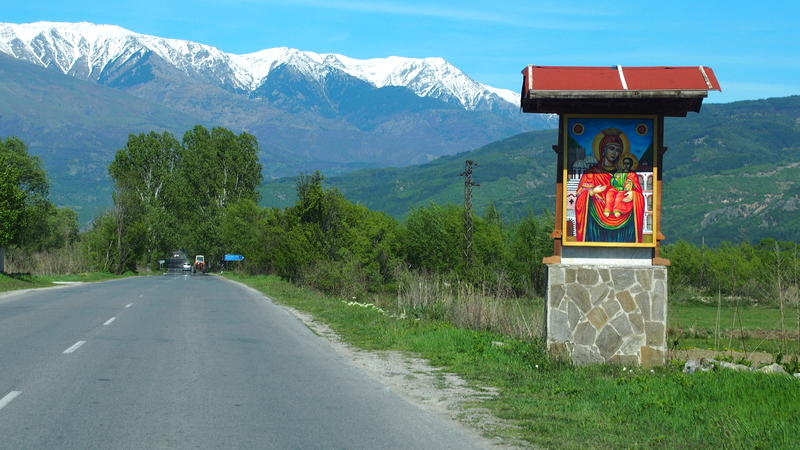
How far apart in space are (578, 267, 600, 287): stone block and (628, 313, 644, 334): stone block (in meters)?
0.76

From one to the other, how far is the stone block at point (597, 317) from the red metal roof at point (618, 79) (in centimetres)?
327

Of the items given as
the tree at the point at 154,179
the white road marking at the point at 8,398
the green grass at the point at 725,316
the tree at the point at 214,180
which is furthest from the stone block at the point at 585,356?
the tree at the point at 154,179

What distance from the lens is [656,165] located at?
43.1ft

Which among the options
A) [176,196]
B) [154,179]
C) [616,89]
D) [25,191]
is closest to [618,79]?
[616,89]

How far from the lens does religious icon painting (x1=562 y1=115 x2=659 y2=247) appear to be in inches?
517

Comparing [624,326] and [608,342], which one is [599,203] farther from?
[608,342]

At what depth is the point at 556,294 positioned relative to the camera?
515 inches

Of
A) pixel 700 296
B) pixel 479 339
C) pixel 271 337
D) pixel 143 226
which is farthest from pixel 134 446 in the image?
pixel 143 226

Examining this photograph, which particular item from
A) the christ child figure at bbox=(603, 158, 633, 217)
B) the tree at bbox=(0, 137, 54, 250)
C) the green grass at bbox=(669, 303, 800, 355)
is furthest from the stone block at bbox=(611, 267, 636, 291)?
the tree at bbox=(0, 137, 54, 250)

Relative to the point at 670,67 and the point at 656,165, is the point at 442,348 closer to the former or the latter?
the point at 656,165

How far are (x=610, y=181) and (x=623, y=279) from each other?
1.50 metres

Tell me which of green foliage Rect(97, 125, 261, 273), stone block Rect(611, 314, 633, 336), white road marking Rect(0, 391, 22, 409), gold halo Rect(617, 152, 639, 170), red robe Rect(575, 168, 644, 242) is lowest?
white road marking Rect(0, 391, 22, 409)

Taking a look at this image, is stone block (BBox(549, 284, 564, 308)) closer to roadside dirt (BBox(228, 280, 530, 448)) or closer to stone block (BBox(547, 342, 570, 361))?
stone block (BBox(547, 342, 570, 361))

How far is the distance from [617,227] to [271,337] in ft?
27.1
